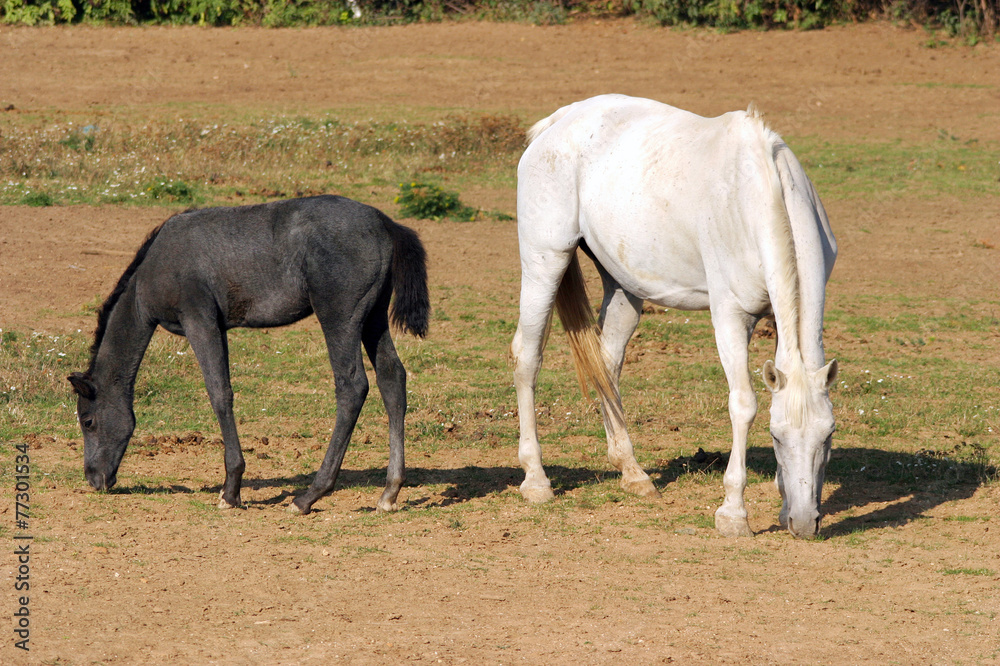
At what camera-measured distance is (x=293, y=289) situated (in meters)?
6.54

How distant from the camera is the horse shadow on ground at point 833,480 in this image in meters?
6.89

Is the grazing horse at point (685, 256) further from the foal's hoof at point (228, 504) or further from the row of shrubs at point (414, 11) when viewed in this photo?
the row of shrubs at point (414, 11)

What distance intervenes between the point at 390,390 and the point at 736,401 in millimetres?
2064

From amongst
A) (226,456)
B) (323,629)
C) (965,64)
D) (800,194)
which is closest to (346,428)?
(226,456)

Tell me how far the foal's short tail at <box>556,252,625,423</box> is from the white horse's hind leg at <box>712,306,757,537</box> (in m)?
1.17

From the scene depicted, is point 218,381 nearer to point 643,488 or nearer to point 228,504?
point 228,504

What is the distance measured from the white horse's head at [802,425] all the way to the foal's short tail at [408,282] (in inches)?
82.0

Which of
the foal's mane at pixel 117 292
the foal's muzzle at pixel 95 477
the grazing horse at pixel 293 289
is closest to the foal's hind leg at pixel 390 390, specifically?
the grazing horse at pixel 293 289

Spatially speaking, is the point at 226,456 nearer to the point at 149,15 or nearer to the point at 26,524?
the point at 26,524

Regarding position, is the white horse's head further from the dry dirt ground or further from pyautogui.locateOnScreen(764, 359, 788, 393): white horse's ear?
the dry dirt ground

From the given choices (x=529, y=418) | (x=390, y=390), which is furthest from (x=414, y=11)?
(x=390, y=390)

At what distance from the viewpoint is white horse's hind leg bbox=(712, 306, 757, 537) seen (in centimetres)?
617

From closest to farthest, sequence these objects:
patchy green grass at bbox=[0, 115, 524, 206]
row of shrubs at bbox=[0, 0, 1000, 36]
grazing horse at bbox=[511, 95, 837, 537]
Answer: grazing horse at bbox=[511, 95, 837, 537] → patchy green grass at bbox=[0, 115, 524, 206] → row of shrubs at bbox=[0, 0, 1000, 36]

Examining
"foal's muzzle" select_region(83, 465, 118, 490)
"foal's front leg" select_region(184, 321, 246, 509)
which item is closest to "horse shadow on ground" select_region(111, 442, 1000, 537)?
"foal's muzzle" select_region(83, 465, 118, 490)
